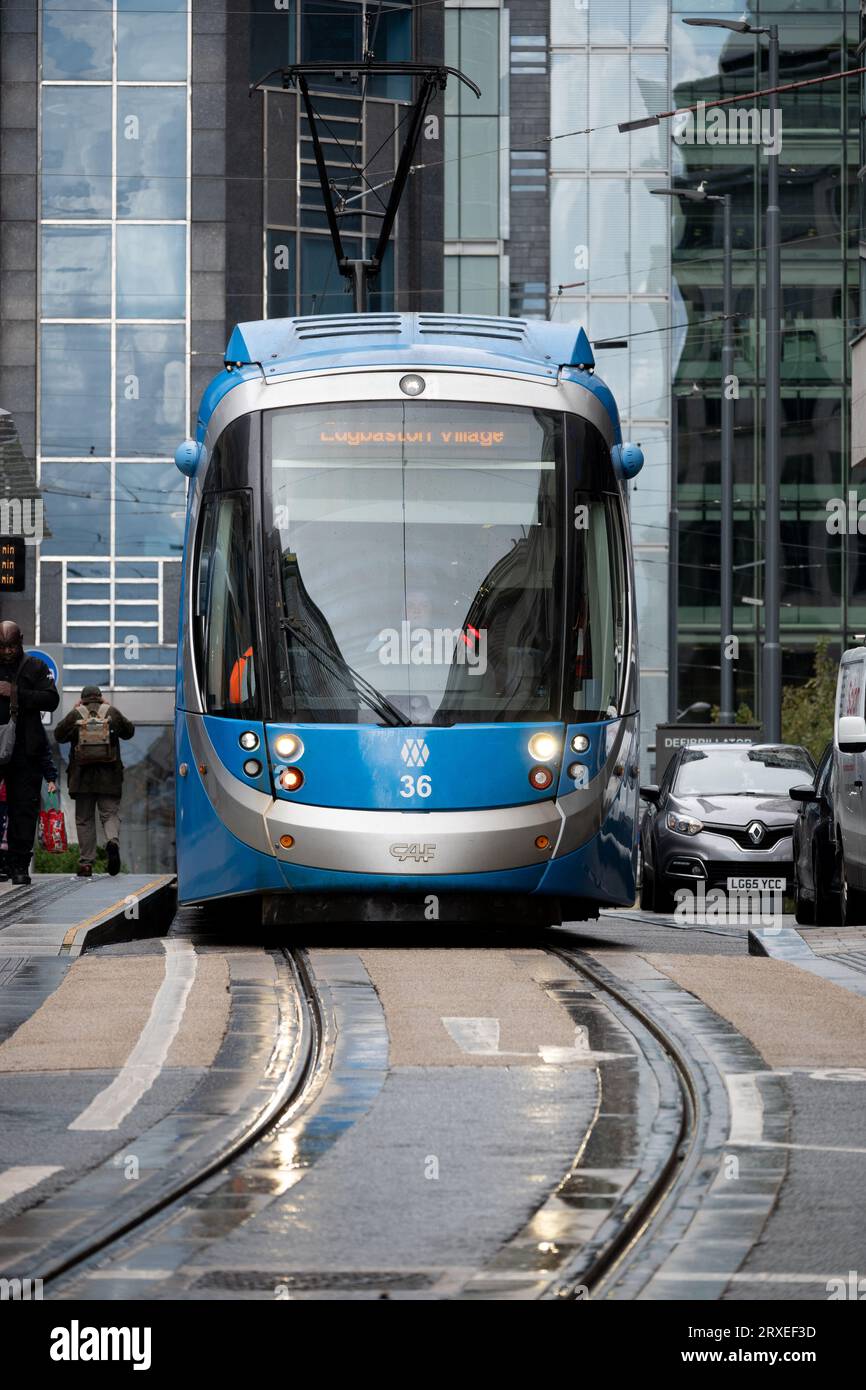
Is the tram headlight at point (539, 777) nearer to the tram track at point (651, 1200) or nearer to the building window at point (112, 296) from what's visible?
the tram track at point (651, 1200)

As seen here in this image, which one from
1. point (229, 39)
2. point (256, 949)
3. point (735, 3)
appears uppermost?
point (735, 3)

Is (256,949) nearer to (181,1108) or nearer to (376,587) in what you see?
(376,587)

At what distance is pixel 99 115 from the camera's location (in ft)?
154

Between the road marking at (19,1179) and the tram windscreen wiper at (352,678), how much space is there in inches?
279

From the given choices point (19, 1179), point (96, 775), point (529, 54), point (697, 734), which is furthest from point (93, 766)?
point (529, 54)

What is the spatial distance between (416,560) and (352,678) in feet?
2.58

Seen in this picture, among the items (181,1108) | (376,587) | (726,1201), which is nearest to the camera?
(726,1201)

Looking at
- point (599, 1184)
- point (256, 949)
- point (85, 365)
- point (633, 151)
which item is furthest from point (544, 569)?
point (633, 151)

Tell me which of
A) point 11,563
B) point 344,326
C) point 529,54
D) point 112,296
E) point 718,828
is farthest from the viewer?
point 529,54

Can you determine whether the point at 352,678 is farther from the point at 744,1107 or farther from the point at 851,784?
the point at 744,1107

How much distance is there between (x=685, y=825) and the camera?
2270 cm
